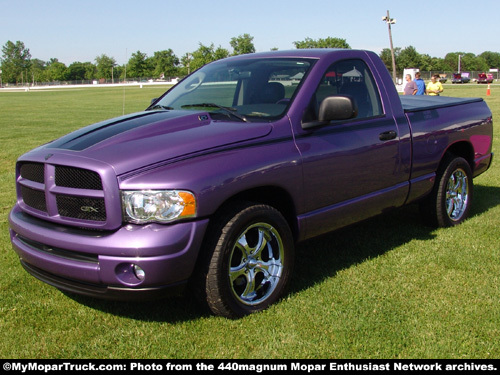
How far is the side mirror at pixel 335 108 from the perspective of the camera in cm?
379

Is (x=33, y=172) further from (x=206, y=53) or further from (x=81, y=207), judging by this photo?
(x=206, y=53)

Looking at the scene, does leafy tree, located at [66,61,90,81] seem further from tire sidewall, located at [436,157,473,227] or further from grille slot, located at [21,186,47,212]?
grille slot, located at [21,186,47,212]

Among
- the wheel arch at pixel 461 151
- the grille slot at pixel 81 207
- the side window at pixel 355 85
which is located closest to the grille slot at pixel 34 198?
the grille slot at pixel 81 207

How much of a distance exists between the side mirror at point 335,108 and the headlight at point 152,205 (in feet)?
4.29

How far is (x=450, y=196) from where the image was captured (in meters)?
5.64

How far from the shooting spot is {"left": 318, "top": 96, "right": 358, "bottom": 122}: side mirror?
3792 millimetres

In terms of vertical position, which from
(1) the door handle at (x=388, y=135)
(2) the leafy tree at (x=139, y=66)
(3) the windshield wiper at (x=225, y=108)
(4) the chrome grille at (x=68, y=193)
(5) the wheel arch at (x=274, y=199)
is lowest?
(5) the wheel arch at (x=274, y=199)

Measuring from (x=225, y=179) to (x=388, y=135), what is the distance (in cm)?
186

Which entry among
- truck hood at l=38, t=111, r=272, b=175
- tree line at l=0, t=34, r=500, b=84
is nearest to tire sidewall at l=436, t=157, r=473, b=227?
truck hood at l=38, t=111, r=272, b=175

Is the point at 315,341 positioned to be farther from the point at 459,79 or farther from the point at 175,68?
the point at 175,68

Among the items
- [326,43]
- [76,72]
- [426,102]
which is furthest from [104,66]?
[426,102]

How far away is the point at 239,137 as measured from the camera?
3.50m
